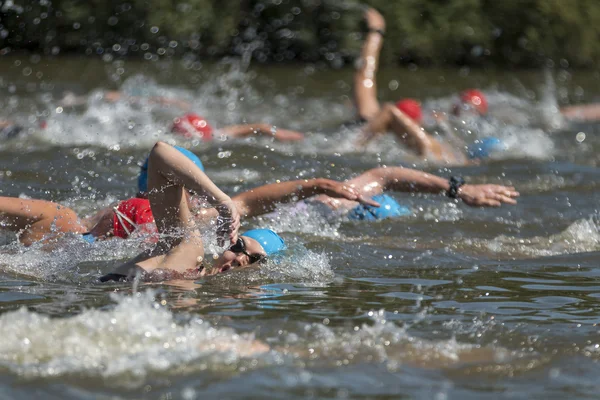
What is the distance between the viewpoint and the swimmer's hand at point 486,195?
5.96 metres

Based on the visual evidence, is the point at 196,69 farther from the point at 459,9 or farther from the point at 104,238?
the point at 104,238

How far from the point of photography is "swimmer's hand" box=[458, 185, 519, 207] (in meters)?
5.96

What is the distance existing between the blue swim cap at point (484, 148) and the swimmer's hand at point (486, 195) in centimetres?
415

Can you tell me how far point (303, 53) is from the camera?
2050 centimetres

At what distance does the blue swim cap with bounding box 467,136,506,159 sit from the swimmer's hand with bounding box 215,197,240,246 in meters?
5.56

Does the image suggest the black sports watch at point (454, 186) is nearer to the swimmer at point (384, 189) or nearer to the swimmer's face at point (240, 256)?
the swimmer at point (384, 189)

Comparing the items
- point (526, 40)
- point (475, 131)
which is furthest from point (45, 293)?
point (526, 40)

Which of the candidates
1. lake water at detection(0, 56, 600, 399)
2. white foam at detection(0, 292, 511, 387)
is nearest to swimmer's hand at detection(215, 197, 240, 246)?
lake water at detection(0, 56, 600, 399)

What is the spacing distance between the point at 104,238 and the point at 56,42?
561 inches

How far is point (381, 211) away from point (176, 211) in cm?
256

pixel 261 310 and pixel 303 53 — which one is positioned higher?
pixel 261 310

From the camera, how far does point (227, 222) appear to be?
495cm

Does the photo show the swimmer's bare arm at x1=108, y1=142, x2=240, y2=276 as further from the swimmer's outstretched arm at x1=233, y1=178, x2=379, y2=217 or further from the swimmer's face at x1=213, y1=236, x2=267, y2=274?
the swimmer's outstretched arm at x1=233, y1=178, x2=379, y2=217

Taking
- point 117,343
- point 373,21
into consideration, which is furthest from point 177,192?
point 373,21
